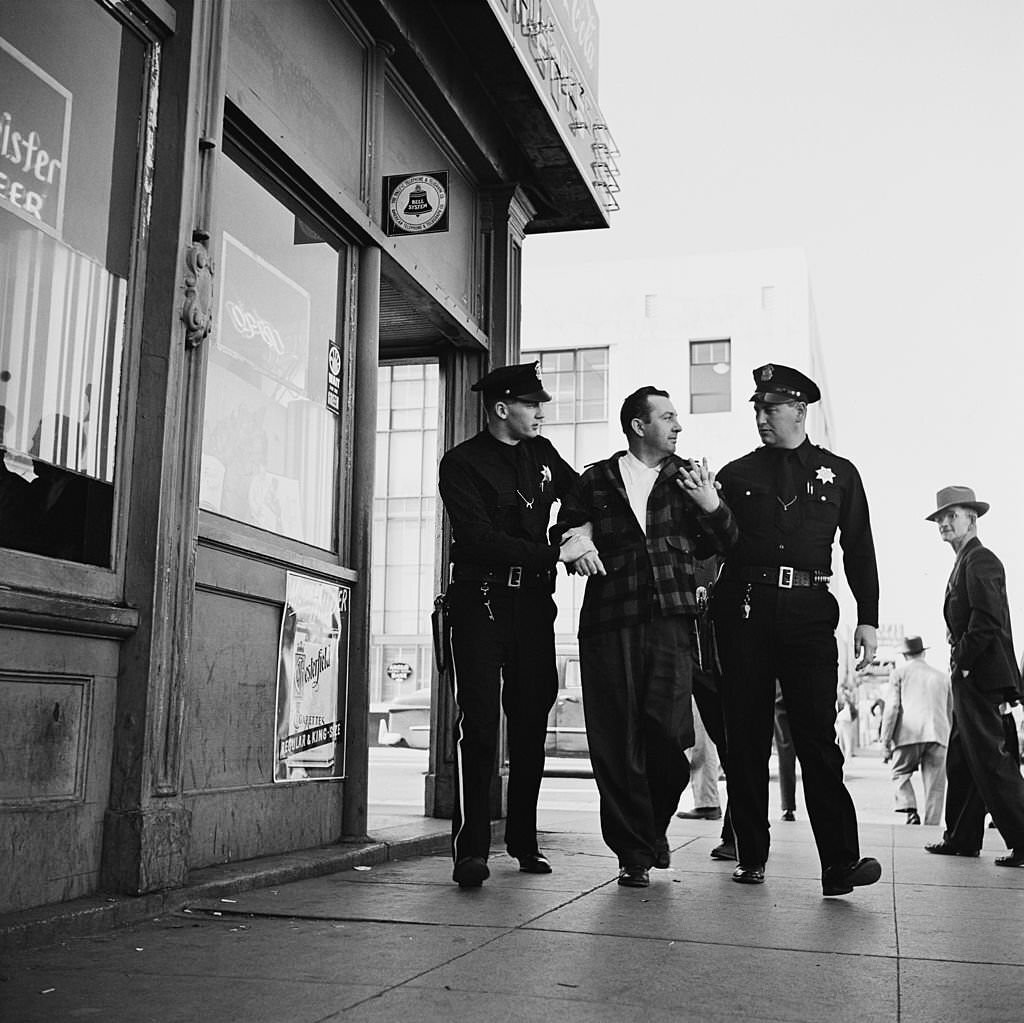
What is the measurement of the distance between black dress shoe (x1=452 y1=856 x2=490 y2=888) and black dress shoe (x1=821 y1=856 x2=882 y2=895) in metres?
1.36

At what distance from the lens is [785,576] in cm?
540

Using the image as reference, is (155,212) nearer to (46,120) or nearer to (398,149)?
(46,120)

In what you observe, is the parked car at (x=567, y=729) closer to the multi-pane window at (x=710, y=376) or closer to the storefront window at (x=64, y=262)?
the multi-pane window at (x=710, y=376)

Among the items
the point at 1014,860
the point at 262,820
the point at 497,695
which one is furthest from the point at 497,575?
the point at 1014,860

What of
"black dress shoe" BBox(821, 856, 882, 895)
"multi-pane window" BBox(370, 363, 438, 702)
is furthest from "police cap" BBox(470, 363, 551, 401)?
"multi-pane window" BBox(370, 363, 438, 702)

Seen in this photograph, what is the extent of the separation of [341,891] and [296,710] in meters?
1.06

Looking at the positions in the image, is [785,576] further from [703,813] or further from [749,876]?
[703,813]

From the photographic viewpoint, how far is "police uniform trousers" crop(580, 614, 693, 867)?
5.36 m

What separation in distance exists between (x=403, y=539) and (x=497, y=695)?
1688 inches

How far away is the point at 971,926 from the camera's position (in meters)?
4.50

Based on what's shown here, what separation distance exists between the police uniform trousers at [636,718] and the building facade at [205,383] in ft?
4.47

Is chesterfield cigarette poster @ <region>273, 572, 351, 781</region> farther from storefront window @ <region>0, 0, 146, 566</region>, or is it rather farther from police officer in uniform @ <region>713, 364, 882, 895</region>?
police officer in uniform @ <region>713, 364, 882, 895</region>

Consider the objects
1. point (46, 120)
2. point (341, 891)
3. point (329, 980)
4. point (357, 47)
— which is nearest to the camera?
point (329, 980)

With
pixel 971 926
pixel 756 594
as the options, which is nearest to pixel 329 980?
pixel 971 926
